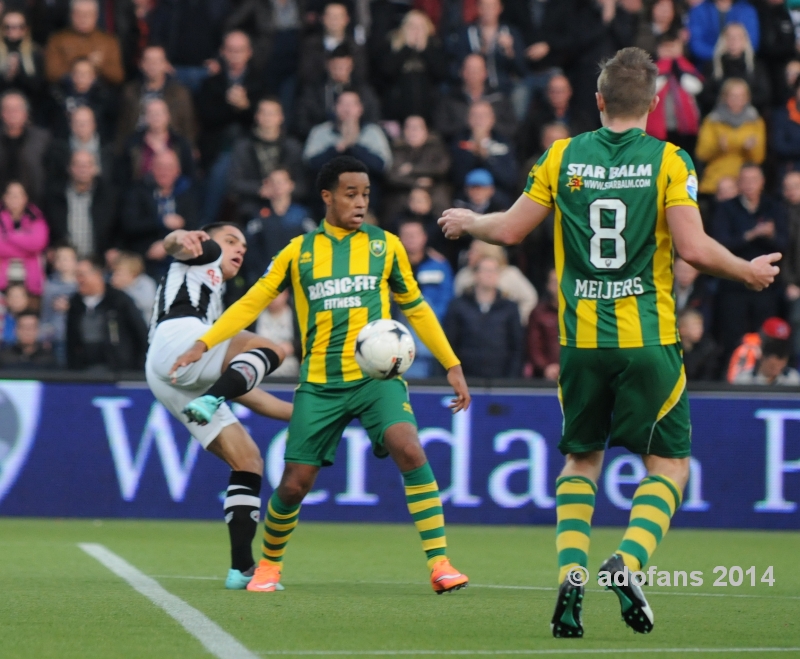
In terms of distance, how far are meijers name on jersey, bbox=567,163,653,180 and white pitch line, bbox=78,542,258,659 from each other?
2204 mm

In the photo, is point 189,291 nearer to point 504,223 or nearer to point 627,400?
point 504,223

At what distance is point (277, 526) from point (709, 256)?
2971mm

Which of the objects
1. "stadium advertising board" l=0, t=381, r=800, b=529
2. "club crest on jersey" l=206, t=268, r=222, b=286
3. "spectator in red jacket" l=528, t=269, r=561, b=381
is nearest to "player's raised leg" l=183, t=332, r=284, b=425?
"club crest on jersey" l=206, t=268, r=222, b=286

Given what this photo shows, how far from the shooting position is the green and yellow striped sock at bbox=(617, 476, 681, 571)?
5.41m

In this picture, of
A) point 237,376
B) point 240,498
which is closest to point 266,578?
point 240,498

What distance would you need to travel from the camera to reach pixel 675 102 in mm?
→ 14484

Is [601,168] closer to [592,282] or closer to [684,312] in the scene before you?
[592,282]

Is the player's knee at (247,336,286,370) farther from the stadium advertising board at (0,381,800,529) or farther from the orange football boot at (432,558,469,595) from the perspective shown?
the stadium advertising board at (0,381,800,529)

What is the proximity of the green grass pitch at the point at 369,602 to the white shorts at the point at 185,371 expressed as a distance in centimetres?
84

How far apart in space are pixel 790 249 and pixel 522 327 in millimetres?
2981


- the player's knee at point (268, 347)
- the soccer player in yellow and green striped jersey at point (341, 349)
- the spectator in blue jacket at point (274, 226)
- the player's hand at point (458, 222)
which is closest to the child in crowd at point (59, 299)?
the spectator in blue jacket at point (274, 226)

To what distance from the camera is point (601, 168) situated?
5.63 metres

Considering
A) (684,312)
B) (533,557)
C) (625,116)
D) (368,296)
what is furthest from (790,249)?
(625,116)

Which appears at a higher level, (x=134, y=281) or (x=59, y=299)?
(x=134, y=281)
